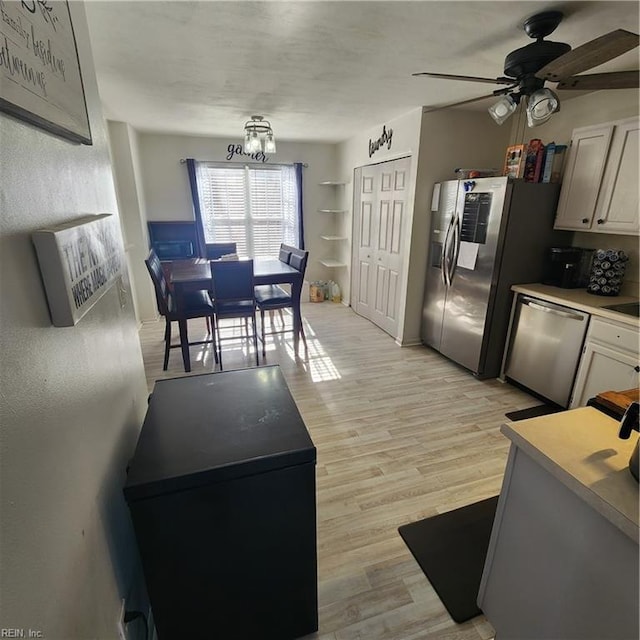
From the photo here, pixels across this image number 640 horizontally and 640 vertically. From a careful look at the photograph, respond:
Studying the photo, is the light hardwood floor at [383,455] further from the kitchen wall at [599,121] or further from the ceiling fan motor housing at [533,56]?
the ceiling fan motor housing at [533,56]

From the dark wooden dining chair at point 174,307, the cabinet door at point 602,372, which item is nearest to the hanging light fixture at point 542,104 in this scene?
the cabinet door at point 602,372

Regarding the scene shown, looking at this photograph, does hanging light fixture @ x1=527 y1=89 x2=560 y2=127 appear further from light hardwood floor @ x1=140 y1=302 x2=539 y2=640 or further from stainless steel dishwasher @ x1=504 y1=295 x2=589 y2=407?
light hardwood floor @ x1=140 y1=302 x2=539 y2=640

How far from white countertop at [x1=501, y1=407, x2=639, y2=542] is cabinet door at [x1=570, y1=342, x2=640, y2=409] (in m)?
1.44

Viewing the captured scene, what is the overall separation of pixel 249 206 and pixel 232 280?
243 cm

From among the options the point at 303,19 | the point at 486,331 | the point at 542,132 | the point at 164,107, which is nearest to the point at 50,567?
the point at 303,19

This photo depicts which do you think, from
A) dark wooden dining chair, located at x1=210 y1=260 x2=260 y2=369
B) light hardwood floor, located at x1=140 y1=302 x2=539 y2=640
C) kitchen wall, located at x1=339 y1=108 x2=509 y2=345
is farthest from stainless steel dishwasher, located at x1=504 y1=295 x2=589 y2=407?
dark wooden dining chair, located at x1=210 y1=260 x2=260 y2=369

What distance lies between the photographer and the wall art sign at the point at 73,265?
2.21 feet

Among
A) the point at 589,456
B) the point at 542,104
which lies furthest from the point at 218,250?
the point at 589,456

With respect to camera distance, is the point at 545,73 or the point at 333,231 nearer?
the point at 545,73

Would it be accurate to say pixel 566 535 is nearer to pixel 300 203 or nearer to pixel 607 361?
pixel 607 361

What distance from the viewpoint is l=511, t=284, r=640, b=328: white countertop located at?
219 cm

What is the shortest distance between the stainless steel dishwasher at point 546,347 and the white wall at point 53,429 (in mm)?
2878

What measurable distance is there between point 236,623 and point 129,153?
4.56 metres

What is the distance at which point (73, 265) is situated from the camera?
768 millimetres
